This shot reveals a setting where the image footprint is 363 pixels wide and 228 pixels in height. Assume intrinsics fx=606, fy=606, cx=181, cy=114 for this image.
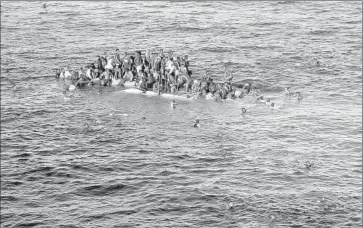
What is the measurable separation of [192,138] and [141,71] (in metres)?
15.4

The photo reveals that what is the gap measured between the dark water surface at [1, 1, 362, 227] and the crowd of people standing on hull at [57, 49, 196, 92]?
192 centimetres

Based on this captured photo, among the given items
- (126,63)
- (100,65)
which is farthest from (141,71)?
(100,65)

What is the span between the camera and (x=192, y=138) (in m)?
49.2

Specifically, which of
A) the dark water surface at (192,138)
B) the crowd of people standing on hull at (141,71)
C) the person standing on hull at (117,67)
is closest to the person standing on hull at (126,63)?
the crowd of people standing on hull at (141,71)

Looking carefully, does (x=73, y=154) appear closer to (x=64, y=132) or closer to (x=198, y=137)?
(x=64, y=132)

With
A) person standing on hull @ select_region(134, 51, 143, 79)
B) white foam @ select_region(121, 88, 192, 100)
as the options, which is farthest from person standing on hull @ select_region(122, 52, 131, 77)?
white foam @ select_region(121, 88, 192, 100)

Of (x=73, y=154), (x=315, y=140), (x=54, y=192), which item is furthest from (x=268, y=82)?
(x=54, y=192)

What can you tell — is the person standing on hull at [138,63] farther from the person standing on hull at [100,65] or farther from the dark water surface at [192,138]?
the person standing on hull at [100,65]

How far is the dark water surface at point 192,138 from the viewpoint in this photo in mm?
38562

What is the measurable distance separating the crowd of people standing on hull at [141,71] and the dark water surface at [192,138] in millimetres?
1920

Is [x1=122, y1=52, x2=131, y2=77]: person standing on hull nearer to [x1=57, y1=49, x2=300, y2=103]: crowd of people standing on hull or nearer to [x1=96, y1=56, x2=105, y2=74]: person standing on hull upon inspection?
[x1=57, y1=49, x2=300, y2=103]: crowd of people standing on hull

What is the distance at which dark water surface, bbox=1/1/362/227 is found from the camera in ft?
127

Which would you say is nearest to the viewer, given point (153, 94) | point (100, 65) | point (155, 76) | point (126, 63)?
point (153, 94)

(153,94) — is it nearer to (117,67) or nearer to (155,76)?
(155,76)
